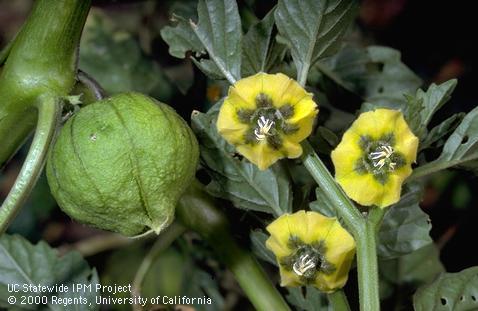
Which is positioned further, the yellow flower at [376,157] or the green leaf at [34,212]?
the green leaf at [34,212]

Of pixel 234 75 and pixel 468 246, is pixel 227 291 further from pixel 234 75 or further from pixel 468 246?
pixel 234 75

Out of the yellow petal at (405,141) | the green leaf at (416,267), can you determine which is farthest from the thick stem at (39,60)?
the green leaf at (416,267)

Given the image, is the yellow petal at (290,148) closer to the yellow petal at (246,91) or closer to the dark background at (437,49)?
the yellow petal at (246,91)

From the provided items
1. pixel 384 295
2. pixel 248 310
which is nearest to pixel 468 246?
pixel 384 295

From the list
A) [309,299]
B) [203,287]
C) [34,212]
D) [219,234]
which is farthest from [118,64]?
[309,299]

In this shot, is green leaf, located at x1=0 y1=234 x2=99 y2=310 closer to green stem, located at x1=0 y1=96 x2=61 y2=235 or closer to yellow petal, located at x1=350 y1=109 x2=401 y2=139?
green stem, located at x1=0 y1=96 x2=61 y2=235
